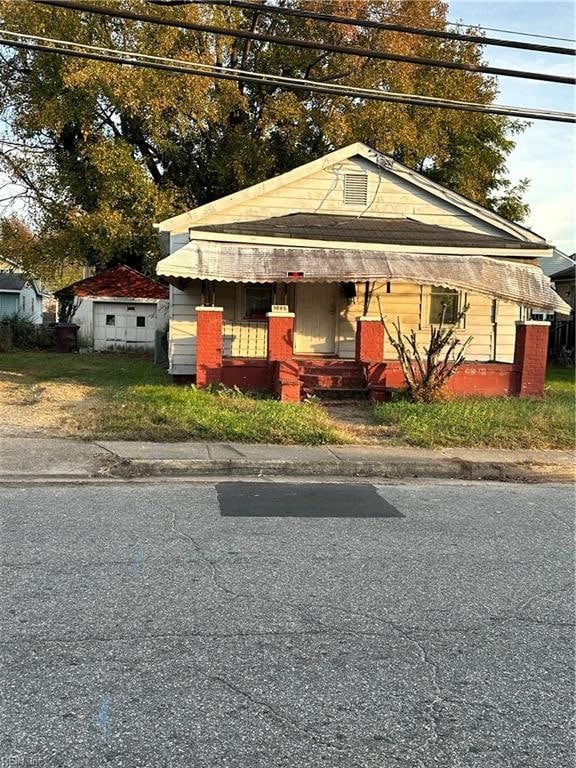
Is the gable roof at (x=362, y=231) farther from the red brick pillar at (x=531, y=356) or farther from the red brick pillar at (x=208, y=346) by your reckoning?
the red brick pillar at (x=531, y=356)

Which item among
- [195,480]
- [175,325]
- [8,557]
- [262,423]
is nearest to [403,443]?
[262,423]

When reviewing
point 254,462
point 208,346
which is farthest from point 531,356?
point 254,462

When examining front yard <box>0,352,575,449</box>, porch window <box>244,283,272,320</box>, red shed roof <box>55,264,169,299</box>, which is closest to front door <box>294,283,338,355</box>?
porch window <box>244,283,272,320</box>

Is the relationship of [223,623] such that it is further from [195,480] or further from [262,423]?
[262,423]

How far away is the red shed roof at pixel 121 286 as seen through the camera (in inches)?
1078

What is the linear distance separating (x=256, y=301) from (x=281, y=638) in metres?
12.4

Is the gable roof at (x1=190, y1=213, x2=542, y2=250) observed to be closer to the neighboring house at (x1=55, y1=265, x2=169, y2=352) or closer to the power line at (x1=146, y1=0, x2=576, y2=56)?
the power line at (x1=146, y1=0, x2=576, y2=56)

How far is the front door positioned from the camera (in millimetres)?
15625

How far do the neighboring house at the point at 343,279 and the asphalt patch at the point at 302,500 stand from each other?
459 centimetres

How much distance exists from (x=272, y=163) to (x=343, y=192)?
7.72 meters

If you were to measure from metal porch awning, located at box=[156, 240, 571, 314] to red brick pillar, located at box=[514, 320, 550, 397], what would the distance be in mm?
465

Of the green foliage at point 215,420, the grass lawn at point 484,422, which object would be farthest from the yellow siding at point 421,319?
the green foliage at point 215,420

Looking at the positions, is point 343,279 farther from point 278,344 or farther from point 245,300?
point 245,300

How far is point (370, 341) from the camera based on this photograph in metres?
13.1
